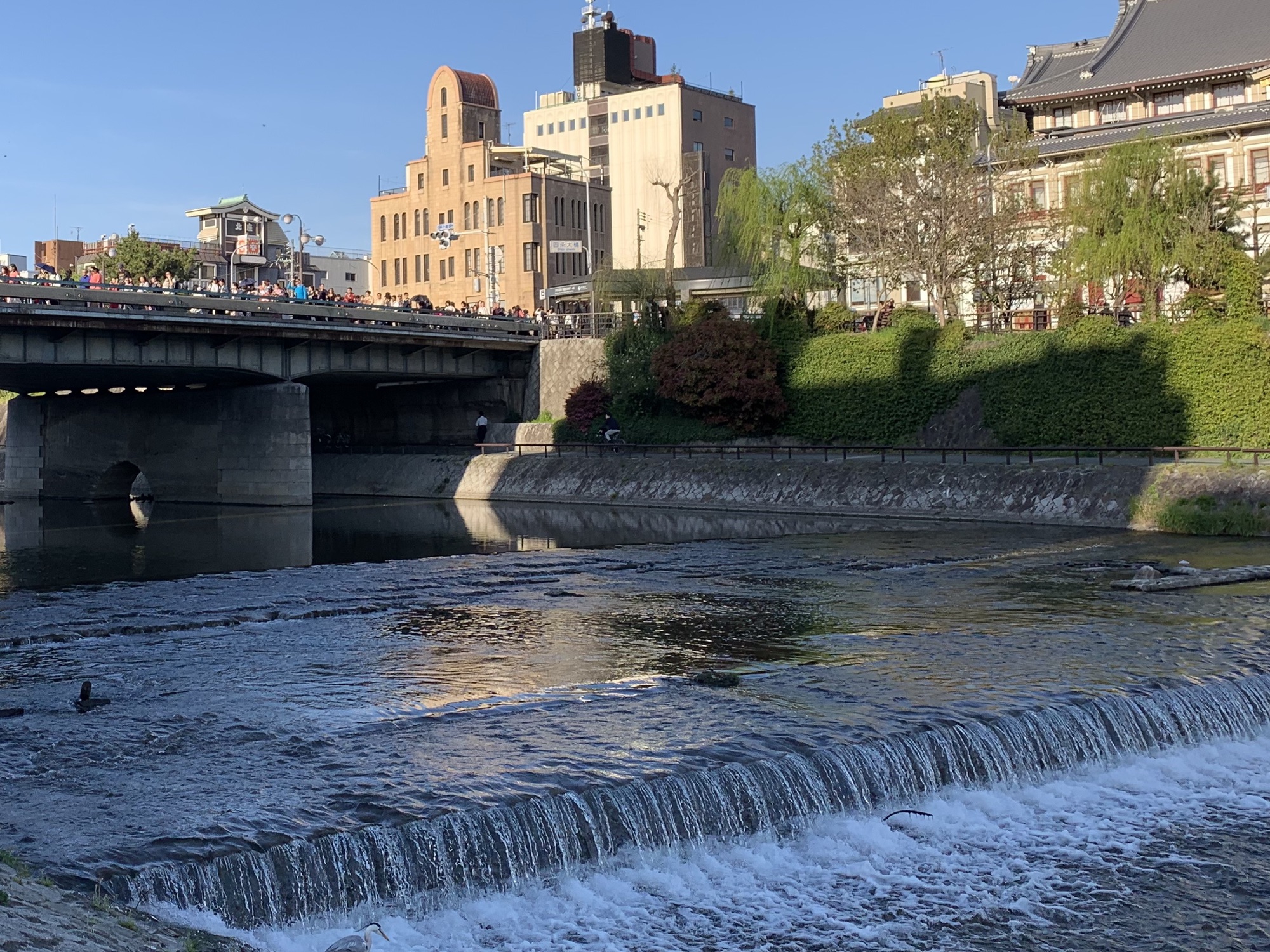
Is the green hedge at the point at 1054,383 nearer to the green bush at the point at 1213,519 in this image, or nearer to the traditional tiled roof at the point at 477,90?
the green bush at the point at 1213,519

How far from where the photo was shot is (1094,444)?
5322 centimetres

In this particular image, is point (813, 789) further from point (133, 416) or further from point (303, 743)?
point (133, 416)

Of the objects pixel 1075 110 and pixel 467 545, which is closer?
pixel 467 545

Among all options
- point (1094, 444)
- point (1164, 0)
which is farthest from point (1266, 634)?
point (1164, 0)

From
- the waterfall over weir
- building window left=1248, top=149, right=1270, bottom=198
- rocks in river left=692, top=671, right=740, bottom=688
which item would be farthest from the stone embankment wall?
building window left=1248, top=149, right=1270, bottom=198

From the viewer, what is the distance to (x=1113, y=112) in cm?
7562

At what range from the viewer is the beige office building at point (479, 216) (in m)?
123

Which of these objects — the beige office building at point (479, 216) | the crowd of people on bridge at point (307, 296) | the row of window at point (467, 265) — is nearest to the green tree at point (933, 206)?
the crowd of people on bridge at point (307, 296)

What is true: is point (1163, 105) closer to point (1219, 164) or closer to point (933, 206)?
point (1219, 164)

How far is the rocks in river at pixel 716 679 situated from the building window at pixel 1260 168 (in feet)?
178

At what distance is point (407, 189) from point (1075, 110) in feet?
234

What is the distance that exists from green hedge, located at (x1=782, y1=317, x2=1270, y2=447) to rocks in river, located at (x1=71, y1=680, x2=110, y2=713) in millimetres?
41419

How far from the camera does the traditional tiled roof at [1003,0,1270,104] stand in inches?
2864

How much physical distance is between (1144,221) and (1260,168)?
14.1 meters
